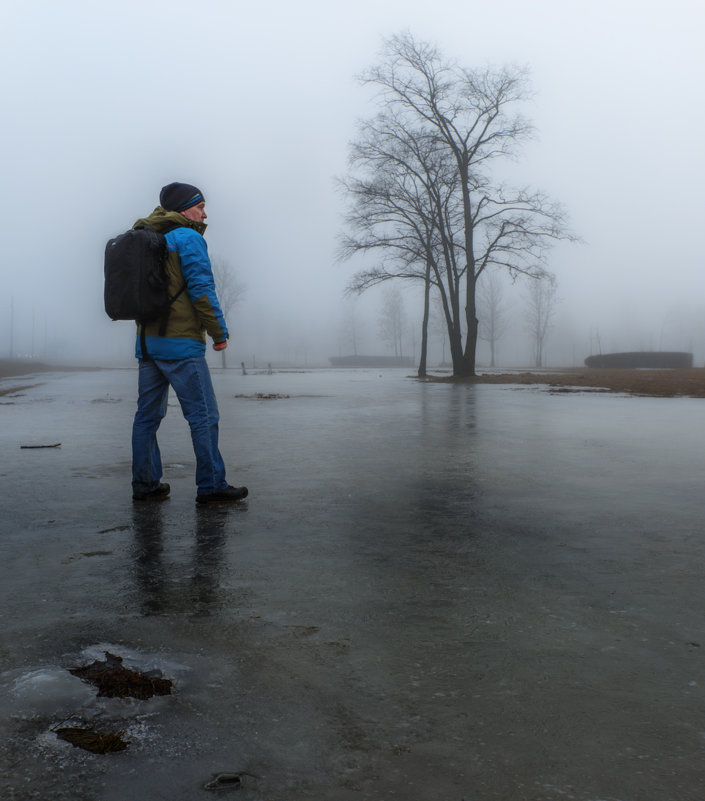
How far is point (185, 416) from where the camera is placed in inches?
180

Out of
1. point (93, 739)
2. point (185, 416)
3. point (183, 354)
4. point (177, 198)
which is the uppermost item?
point (177, 198)

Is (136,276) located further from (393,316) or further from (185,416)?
(393,316)

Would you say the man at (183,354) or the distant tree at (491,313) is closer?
the man at (183,354)

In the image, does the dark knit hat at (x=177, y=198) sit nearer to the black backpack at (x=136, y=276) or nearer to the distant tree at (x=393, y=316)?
the black backpack at (x=136, y=276)

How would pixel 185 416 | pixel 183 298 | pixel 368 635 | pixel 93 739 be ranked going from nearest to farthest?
1. pixel 93 739
2. pixel 368 635
3. pixel 185 416
4. pixel 183 298

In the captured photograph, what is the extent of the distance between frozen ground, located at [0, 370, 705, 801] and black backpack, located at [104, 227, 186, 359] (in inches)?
45.7

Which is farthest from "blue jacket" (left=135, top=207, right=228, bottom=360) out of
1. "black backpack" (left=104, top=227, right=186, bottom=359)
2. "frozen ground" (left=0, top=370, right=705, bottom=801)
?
"frozen ground" (left=0, top=370, right=705, bottom=801)

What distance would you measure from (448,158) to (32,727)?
28.7m

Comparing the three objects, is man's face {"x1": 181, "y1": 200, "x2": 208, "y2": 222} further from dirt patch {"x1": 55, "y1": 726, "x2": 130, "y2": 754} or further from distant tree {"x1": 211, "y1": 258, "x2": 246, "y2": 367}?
distant tree {"x1": 211, "y1": 258, "x2": 246, "y2": 367}

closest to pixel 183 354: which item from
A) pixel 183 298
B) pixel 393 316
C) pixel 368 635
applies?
pixel 183 298

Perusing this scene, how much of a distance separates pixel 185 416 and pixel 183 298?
0.73 m

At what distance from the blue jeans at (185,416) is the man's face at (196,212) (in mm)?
905

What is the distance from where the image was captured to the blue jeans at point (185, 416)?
182 inches

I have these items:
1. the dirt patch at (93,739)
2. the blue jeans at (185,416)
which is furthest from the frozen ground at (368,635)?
the blue jeans at (185,416)
